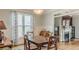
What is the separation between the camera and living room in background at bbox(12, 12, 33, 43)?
239cm

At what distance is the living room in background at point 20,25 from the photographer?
2395 millimetres

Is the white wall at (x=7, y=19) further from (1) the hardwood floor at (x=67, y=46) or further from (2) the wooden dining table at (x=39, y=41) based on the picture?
(2) the wooden dining table at (x=39, y=41)

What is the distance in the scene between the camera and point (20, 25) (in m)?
2.42

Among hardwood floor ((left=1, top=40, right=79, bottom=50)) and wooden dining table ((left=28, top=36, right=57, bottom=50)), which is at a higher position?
wooden dining table ((left=28, top=36, right=57, bottom=50))

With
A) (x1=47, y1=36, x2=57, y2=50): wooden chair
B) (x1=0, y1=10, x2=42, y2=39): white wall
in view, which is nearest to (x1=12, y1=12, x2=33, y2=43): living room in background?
(x1=0, y1=10, x2=42, y2=39): white wall

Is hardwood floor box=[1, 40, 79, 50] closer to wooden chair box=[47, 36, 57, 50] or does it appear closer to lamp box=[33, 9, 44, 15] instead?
wooden chair box=[47, 36, 57, 50]

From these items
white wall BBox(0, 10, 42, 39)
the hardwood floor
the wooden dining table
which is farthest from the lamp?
the hardwood floor

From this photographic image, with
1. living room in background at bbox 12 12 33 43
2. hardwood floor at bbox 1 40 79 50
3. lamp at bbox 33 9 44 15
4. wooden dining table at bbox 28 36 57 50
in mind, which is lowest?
hardwood floor at bbox 1 40 79 50

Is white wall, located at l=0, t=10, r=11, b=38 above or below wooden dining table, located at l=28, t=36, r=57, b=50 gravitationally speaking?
above

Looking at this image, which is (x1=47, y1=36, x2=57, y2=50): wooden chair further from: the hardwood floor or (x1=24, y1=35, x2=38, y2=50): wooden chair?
(x1=24, y1=35, x2=38, y2=50): wooden chair

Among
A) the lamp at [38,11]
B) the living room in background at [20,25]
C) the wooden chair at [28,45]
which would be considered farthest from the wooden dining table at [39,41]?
the lamp at [38,11]
